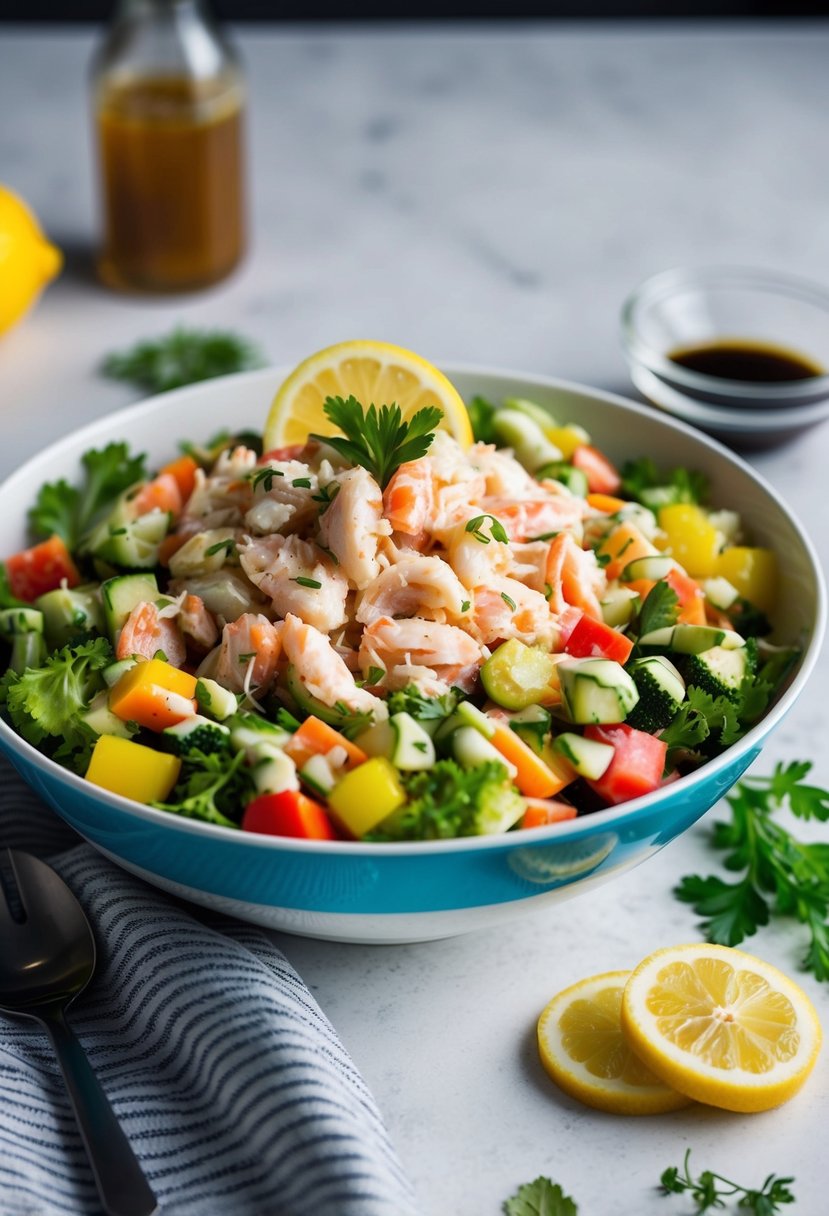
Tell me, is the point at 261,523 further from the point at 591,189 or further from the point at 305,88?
the point at 305,88

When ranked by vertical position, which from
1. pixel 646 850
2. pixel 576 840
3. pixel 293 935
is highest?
pixel 576 840

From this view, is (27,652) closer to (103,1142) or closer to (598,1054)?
(103,1142)

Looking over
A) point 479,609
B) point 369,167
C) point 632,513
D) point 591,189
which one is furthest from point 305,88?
point 479,609

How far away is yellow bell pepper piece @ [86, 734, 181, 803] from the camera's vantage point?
3016 mm

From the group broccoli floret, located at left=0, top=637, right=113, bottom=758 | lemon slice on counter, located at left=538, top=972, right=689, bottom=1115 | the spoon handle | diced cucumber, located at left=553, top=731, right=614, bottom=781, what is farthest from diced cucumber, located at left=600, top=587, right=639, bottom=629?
the spoon handle

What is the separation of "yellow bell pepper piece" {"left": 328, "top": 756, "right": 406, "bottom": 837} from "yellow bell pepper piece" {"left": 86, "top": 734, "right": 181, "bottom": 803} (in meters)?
0.39

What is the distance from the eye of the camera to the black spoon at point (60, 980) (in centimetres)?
270

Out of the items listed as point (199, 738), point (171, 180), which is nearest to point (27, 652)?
point (199, 738)

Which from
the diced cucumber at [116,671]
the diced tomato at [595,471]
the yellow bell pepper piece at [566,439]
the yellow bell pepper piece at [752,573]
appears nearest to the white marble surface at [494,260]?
the yellow bell pepper piece at [752,573]

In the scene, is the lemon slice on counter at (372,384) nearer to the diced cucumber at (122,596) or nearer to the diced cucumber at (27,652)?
the diced cucumber at (122,596)

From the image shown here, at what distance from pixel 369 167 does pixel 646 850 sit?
445 centimetres

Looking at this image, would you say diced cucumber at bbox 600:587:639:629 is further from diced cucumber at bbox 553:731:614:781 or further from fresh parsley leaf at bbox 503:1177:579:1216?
fresh parsley leaf at bbox 503:1177:579:1216

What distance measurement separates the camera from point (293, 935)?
132 inches

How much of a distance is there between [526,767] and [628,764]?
24cm
